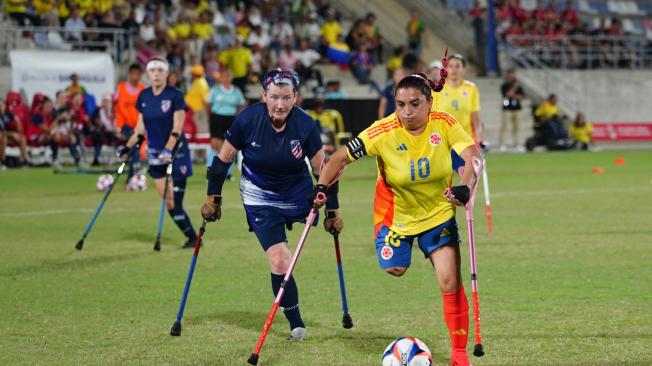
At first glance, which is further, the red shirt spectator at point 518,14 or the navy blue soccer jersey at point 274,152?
the red shirt spectator at point 518,14

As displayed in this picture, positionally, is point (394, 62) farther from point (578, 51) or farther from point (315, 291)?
point (315, 291)

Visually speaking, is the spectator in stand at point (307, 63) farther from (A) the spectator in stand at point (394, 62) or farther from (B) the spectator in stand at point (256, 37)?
(A) the spectator in stand at point (394, 62)

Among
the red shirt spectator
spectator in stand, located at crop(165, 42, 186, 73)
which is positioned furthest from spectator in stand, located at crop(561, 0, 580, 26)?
spectator in stand, located at crop(165, 42, 186, 73)

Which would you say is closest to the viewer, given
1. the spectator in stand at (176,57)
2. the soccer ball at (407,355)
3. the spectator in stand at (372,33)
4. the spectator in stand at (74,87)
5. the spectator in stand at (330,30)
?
the soccer ball at (407,355)

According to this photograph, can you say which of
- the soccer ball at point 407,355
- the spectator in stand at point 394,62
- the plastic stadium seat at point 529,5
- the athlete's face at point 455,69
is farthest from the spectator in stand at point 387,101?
the plastic stadium seat at point 529,5

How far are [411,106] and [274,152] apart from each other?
6.45ft

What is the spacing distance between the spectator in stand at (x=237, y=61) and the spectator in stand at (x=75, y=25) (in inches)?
164

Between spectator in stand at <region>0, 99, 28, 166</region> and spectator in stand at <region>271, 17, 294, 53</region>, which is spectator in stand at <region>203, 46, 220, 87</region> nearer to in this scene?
spectator in stand at <region>271, 17, 294, 53</region>

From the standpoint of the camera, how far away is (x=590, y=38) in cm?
4709

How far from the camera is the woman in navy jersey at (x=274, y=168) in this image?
10000 mm

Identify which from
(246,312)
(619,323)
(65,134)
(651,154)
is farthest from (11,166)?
(619,323)

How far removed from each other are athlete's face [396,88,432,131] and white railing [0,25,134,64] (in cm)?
2668

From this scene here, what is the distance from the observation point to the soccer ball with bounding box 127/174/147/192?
25688 mm

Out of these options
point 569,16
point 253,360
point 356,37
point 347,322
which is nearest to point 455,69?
point 347,322
